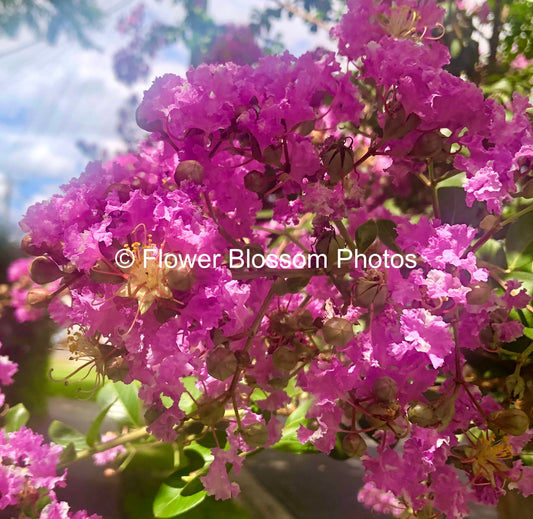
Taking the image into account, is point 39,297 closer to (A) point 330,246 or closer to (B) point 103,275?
(B) point 103,275

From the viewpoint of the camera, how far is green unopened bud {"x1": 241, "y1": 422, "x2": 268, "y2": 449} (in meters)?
0.42

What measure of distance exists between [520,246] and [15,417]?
609 mm

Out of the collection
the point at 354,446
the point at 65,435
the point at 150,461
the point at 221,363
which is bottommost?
the point at 150,461

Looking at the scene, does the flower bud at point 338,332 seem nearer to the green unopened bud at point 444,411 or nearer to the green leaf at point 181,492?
the green unopened bud at point 444,411

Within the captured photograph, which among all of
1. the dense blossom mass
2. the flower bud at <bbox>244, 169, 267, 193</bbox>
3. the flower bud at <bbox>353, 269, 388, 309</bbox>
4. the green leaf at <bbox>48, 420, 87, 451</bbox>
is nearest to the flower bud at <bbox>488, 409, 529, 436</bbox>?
the dense blossom mass

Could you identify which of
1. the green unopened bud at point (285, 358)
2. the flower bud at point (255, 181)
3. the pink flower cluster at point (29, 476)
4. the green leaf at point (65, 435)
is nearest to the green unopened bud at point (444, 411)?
the green unopened bud at point (285, 358)

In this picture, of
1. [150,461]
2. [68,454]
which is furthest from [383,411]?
[150,461]

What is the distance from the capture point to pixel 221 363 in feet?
1.19

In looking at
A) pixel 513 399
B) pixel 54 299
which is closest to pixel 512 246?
pixel 513 399

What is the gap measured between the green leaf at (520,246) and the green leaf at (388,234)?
158mm

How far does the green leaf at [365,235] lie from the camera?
1.33ft

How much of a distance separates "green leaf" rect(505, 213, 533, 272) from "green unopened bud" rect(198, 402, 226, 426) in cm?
32

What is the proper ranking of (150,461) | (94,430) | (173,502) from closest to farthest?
1. (173,502)
2. (94,430)
3. (150,461)

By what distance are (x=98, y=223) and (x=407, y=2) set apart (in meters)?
0.33
